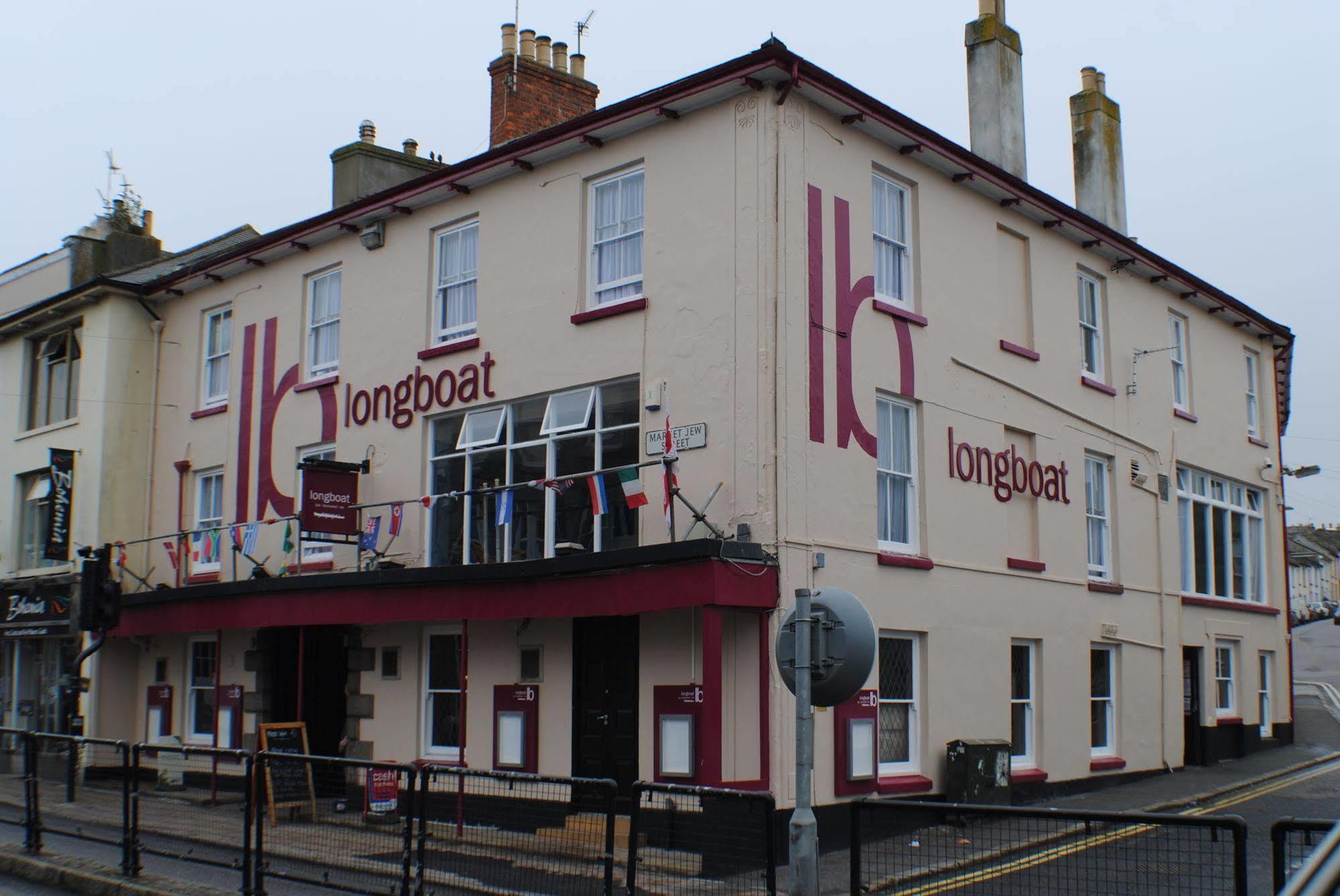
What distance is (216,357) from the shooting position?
894 inches

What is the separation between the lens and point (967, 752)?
16.0m

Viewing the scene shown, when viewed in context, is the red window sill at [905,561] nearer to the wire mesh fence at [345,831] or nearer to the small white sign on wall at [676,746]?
the small white sign on wall at [676,746]

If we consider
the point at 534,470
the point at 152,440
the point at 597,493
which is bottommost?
the point at 597,493

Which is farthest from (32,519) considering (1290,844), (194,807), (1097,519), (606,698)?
(1290,844)

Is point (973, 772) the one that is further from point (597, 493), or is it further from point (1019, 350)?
point (1019, 350)

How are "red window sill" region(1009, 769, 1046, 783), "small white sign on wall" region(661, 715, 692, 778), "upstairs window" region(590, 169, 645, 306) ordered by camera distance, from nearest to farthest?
1. "small white sign on wall" region(661, 715, 692, 778)
2. "upstairs window" region(590, 169, 645, 306)
3. "red window sill" region(1009, 769, 1046, 783)

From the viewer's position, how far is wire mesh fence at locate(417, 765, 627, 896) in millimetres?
9445

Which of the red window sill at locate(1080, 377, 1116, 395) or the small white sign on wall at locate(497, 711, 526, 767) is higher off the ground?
the red window sill at locate(1080, 377, 1116, 395)

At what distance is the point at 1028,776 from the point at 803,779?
10378mm

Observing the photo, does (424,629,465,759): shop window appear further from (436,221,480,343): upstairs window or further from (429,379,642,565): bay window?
(436,221,480,343): upstairs window

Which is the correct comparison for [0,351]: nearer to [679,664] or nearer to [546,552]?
[546,552]

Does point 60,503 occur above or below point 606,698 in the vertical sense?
above

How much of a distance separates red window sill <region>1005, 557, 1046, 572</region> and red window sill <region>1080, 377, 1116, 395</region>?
3.28 meters

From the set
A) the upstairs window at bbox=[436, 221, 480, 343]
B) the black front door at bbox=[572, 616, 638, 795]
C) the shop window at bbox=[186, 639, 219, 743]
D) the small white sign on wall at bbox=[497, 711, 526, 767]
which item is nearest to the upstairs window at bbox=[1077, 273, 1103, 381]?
the black front door at bbox=[572, 616, 638, 795]
